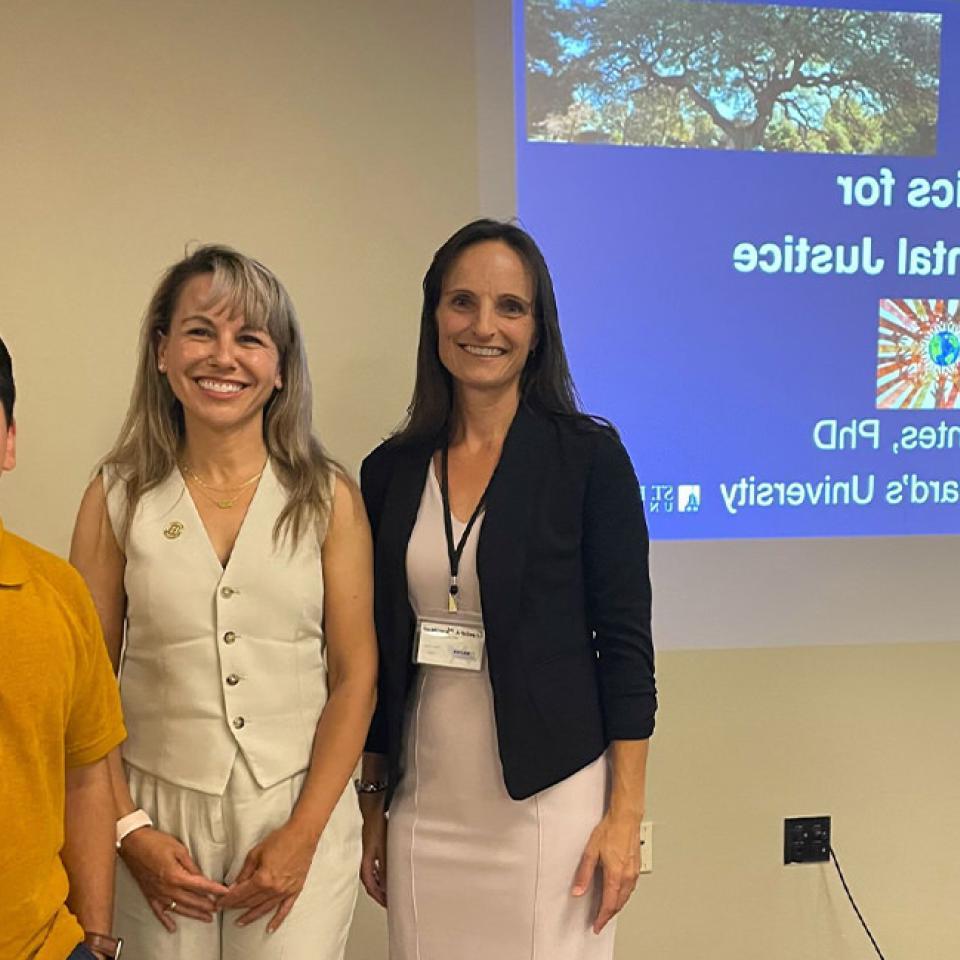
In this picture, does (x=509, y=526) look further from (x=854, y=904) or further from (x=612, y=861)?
(x=854, y=904)

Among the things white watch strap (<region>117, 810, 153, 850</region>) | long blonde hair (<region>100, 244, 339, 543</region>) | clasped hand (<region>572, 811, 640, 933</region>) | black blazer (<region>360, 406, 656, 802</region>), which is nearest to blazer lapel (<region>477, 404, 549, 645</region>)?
black blazer (<region>360, 406, 656, 802</region>)

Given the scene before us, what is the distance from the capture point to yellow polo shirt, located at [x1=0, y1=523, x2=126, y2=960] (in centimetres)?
100

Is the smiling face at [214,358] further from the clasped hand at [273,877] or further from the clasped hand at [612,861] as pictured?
the clasped hand at [612,861]

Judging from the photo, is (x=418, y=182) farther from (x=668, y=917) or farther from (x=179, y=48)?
(x=668, y=917)

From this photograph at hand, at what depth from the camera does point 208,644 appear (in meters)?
1.29

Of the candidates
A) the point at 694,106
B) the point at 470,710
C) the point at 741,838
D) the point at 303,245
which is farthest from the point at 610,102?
the point at 741,838

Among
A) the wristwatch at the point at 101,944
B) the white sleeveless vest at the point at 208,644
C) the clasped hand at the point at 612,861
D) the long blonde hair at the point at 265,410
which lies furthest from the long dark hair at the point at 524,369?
the wristwatch at the point at 101,944

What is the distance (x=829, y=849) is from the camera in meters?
2.32

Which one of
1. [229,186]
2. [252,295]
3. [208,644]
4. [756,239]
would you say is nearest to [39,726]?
[208,644]

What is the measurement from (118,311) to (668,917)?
197cm

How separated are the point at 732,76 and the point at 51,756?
2031 mm

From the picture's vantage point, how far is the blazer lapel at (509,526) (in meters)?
1.40

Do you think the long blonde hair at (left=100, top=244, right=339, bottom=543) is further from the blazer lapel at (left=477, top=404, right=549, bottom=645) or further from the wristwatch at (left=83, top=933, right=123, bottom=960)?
the wristwatch at (left=83, top=933, right=123, bottom=960)

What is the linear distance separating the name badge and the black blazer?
3 centimetres
